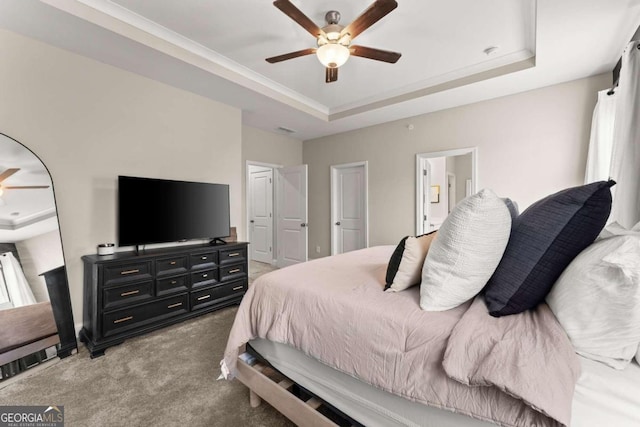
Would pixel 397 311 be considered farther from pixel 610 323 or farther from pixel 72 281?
pixel 72 281

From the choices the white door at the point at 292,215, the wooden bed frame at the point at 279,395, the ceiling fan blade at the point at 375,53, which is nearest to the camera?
the wooden bed frame at the point at 279,395

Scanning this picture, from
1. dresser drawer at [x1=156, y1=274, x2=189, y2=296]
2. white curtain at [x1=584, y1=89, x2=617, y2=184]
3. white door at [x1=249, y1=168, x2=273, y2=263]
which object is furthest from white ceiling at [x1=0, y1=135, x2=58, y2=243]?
white curtain at [x1=584, y1=89, x2=617, y2=184]

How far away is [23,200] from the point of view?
2.17 metres

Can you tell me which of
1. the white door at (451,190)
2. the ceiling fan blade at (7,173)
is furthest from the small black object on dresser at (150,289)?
the white door at (451,190)

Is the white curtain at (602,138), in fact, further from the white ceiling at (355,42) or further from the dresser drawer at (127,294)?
the dresser drawer at (127,294)

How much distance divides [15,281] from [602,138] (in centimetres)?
519

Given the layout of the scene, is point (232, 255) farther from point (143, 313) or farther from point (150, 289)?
point (143, 313)

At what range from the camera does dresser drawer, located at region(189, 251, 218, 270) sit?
2.91m

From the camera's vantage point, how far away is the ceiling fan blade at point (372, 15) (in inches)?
70.6

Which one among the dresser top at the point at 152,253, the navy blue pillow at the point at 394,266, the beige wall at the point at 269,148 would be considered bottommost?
the dresser top at the point at 152,253

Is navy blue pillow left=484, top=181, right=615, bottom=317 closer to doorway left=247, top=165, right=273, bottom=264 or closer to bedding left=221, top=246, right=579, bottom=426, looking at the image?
bedding left=221, top=246, right=579, bottom=426

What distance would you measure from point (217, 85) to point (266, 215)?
3149 mm

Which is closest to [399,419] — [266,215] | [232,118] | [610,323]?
[610,323]

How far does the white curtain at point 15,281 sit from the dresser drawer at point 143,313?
524 mm
